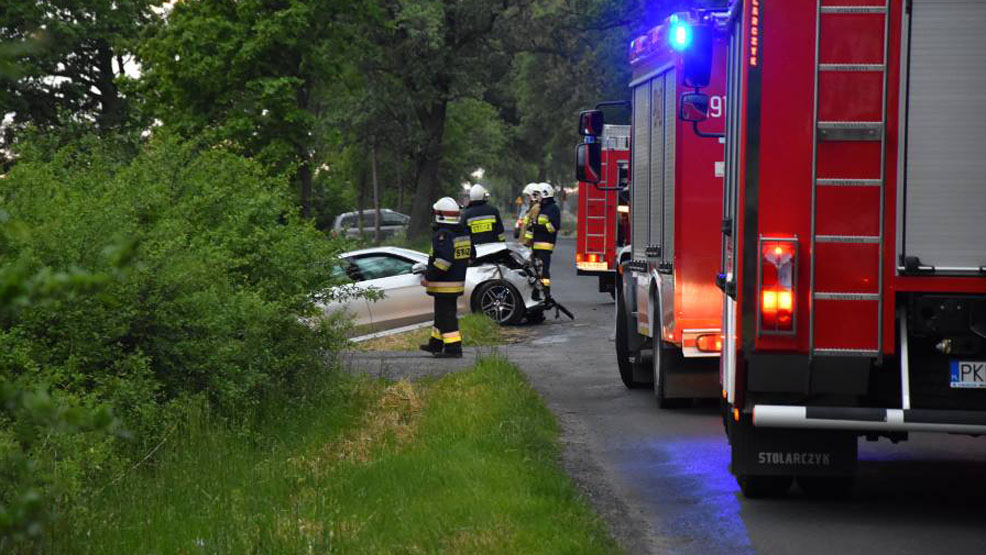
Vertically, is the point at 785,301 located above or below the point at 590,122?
below

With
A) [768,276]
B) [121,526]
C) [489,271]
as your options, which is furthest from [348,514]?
[489,271]

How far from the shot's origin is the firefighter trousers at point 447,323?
53.4 feet

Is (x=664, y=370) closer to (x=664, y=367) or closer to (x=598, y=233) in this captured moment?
(x=664, y=367)

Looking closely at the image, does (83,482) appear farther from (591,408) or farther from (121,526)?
(591,408)

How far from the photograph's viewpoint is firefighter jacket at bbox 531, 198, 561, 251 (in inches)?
897

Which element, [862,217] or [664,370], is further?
[664,370]

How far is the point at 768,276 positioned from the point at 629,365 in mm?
7058

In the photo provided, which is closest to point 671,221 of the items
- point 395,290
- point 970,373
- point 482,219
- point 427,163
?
point 970,373

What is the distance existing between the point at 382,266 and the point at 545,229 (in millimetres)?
3354

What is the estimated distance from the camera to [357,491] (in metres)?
7.82

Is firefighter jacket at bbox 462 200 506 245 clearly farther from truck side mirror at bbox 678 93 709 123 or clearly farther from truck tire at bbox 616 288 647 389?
truck side mirror at bbox 678 93 709 123

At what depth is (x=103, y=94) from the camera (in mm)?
54938

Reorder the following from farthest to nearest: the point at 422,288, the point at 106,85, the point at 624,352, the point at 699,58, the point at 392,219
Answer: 1. the point at 392,219
2. the point at 106,85
3. the point at 422,288
4. the point at 624,352
5. the point at 699,58

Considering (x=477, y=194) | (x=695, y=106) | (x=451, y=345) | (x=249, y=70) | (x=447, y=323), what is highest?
(x=249, y=70)
